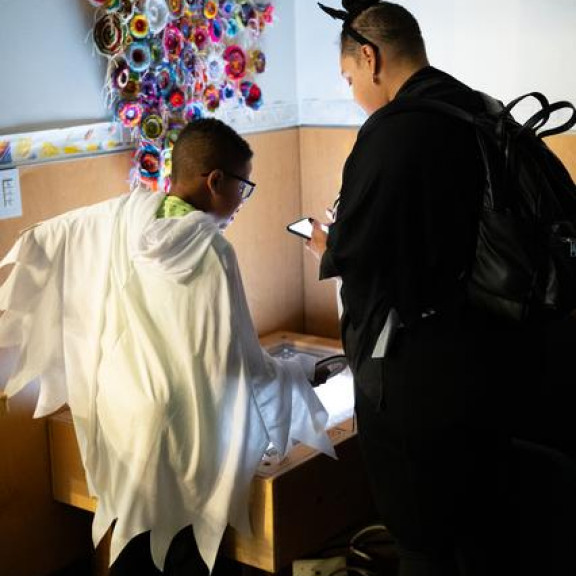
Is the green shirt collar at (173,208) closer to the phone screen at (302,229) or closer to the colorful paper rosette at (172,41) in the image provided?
the phone screen at (302,229)

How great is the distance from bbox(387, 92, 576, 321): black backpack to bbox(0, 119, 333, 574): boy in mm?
523

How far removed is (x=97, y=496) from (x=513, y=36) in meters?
1.55

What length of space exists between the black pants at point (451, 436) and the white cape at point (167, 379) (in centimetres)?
30

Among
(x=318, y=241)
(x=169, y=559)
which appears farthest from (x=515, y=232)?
(x=169, y=559)

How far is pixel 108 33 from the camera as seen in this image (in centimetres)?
224

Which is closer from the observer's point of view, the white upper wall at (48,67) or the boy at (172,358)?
the boy at (172,358)

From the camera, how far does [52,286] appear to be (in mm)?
2053

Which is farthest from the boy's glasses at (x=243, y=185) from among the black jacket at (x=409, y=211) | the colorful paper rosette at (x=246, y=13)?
the colorful paper rosette at (x=246, y=13)

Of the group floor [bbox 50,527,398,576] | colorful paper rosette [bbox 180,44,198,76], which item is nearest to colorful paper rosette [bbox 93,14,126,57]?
colorful paper rosette [bbox 180,44,198,76]

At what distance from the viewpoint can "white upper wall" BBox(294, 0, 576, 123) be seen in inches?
96.7

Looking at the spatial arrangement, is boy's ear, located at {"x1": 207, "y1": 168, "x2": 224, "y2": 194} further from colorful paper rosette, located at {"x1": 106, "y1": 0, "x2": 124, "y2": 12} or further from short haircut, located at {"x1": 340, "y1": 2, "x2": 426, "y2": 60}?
colorful paper rosette, located at {"x1": 106, "y1": 0, "x2": 124, "y2": 12}

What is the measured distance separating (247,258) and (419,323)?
1.32 meters

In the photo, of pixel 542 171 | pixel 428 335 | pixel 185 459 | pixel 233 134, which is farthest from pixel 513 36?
pixel 185 459

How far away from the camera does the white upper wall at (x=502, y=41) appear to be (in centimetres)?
246
